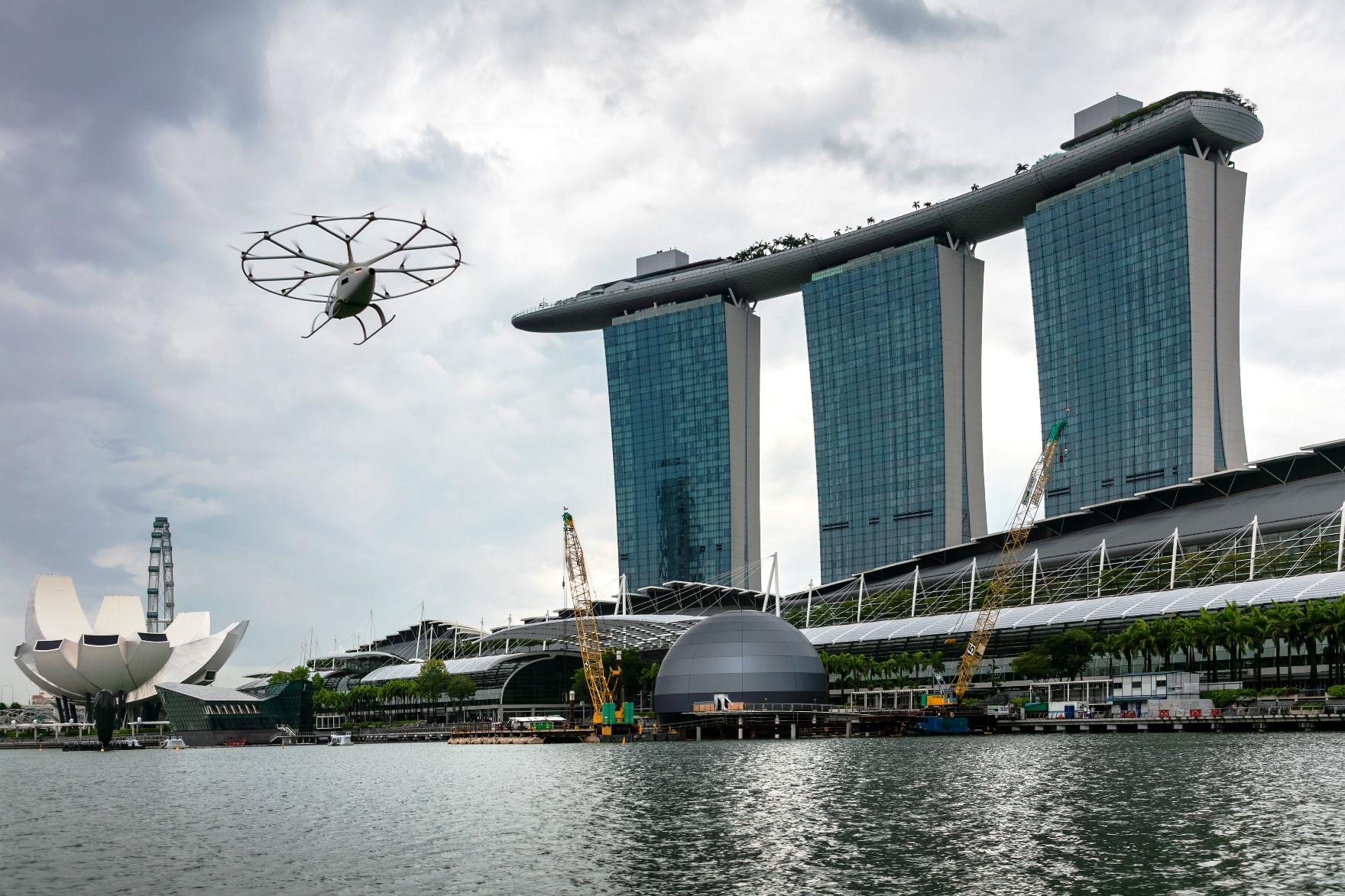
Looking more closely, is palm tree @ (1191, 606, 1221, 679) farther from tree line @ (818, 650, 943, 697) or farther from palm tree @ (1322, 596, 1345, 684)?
tree line @ (818, 650, 943, 697)

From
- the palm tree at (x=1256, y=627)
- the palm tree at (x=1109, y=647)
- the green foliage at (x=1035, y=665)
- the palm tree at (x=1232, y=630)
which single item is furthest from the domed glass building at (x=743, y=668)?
Result: the palm tree at (x=1256, y=627)

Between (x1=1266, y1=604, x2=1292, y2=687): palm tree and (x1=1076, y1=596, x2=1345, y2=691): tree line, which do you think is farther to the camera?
(x1=1266, y1=604, x2=1292, y2=687): palm tree

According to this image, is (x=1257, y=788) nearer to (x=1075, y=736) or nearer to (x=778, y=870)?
(x=778, y=870)

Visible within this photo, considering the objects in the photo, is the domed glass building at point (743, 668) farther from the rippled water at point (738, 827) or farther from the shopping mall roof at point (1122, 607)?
the rippled water at point (738, 827)

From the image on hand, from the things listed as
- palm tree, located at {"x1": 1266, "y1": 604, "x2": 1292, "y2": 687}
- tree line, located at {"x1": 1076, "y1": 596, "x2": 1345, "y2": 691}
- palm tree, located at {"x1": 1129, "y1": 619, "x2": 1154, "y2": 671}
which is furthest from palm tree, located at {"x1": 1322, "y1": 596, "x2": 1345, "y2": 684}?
palm tree, located at {"x1": 1129, "y1": 619, "x2": 1154, "y2": 671}

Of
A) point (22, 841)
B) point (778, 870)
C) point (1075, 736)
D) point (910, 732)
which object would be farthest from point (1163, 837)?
point (910, 732)

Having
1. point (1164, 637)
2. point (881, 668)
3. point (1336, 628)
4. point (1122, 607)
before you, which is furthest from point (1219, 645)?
point (881, 668)
